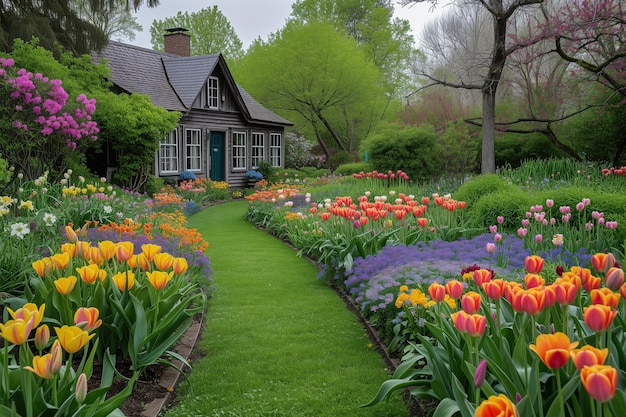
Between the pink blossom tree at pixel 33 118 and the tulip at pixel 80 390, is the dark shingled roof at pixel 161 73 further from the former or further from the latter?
the tulip at pixel 80 390

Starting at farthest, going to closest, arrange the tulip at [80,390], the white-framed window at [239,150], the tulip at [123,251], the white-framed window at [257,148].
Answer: the white-framed window at [257,148] → the white-framed window at [239,150] → the tulip at [123,251] → the tulip at [80,390]

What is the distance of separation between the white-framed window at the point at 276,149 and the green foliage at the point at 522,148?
32.8ft

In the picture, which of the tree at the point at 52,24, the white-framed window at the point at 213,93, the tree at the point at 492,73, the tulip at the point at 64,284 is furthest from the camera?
the white-framed window at the point at 213,93

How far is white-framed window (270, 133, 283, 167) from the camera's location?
24000 mm

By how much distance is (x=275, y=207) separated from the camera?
12328 millimetres

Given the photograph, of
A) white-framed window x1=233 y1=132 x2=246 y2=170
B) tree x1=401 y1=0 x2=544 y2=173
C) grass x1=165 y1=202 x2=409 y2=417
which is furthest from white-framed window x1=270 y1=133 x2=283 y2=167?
grass x1=165 y1=202 x2=409 y2=417

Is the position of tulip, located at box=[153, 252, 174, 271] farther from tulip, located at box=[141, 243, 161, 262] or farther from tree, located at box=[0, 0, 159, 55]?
tree, located at box=[0, 0, 159, 55]

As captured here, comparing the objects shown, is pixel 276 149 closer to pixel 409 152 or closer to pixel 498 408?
pixel 409 152

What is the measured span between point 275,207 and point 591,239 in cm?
726

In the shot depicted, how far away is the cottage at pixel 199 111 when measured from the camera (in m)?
18.5

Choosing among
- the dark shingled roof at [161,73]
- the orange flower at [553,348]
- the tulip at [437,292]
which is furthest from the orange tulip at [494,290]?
the dark shingled roof at [161,73]

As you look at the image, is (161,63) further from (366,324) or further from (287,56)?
(366,324)

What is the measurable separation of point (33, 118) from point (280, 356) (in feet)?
28.8

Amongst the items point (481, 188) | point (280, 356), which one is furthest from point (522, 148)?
point (280, 356)
